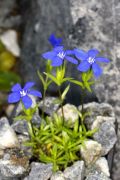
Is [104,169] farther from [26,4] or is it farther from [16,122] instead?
[26,4]

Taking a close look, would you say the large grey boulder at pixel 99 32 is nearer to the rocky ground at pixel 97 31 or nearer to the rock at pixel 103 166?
the rocky ground at pixel 97 31

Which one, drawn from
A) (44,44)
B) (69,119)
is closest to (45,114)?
(69,119)

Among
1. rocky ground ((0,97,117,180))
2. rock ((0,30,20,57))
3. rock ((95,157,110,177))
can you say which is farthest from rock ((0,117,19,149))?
rock ((0,30,20,57))

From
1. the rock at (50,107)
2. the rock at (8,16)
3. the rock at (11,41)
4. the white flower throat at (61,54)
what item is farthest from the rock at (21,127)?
the rock at (8,16)

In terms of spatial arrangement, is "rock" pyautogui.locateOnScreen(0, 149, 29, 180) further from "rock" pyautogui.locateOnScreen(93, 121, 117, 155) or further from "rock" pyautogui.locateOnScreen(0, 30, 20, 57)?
"rock" pyautogui.locateOnScreen(0, 30, 20, 57)

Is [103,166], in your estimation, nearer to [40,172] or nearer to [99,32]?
[40,172]
